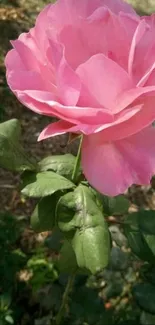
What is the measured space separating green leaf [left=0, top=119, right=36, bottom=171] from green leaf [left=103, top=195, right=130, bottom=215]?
14 centimetres

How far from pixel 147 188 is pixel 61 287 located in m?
1.03

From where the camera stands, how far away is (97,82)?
2.17ft

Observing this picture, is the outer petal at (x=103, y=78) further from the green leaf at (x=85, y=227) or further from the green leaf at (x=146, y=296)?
the green leaf at (x=146, y=296)

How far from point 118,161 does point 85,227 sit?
152 mm

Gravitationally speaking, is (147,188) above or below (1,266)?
below

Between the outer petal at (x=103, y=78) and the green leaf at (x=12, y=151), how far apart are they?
0.24 meters

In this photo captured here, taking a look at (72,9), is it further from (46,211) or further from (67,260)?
(67,260)

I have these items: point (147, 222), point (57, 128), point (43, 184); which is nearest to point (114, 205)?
point (147, 222)

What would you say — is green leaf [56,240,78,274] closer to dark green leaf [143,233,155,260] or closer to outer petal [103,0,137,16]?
dark green leaf [143,233,155,260]

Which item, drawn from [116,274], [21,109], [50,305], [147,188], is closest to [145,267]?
[116,274]

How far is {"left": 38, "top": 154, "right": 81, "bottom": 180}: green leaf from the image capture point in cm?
95

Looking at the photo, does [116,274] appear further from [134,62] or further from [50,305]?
[134,62]

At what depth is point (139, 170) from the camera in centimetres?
72

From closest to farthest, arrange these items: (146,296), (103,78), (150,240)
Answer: (103,78) → (150,240) → (146,296)
